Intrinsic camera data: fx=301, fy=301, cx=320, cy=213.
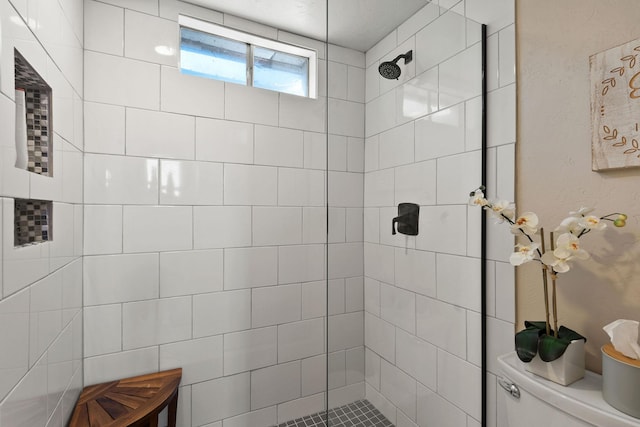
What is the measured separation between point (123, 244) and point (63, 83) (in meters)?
0.68

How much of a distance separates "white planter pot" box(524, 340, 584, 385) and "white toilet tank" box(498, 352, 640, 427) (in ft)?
0.05

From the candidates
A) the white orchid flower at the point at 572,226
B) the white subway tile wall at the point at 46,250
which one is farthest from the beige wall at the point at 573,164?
the white subway tile wall at the point at 46,250

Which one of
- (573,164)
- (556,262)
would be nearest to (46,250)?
(556,262)

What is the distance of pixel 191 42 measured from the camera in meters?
1.60

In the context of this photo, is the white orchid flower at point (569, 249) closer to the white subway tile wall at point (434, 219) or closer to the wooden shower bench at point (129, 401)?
the white subway tile wall at point (434, 219)

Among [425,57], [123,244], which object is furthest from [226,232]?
[425,57]

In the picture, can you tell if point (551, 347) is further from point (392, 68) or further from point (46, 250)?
point (46, 250)

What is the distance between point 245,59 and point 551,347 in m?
1.86

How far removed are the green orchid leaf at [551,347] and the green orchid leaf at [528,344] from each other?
13mm

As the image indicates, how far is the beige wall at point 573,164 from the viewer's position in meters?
0.79

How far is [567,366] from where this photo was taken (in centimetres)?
Answer: 76

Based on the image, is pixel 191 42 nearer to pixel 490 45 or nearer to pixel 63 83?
pixel 63 83

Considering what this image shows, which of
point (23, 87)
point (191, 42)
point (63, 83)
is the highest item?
point (191, 42)

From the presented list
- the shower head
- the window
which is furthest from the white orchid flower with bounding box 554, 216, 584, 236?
the window
